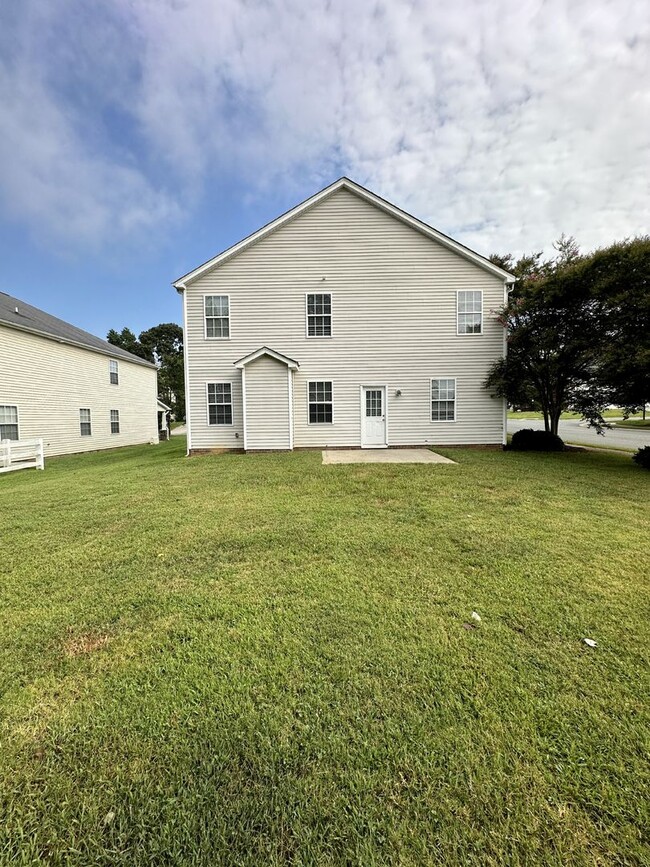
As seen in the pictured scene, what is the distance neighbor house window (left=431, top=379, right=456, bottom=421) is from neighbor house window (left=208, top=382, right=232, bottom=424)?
7.68 meters

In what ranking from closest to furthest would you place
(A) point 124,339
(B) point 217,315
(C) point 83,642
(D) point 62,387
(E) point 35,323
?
(C) point 83,642 < (B) point 217,315 < (E) point 35,323 < (D) point 62,387 < (A) point 124,339

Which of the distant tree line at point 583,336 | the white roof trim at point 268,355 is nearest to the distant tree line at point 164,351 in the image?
the white roof trim at point 268,355

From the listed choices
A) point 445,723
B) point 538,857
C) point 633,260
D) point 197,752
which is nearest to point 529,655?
point 445,723

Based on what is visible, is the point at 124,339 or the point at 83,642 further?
the point at 124,339

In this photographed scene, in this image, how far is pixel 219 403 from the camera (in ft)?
42.4

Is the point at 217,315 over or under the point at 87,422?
over

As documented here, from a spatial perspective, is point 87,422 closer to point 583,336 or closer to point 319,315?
point 319,315

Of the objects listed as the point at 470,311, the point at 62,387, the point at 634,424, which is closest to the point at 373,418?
the point at 470,311

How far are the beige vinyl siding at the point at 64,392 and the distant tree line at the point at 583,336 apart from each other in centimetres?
1869

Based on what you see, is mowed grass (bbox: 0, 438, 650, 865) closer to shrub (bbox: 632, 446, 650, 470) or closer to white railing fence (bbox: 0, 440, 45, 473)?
shrub (bbox: 632, 446, 650, 470)

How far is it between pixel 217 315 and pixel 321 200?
5.64m

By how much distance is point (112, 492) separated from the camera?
6.82m

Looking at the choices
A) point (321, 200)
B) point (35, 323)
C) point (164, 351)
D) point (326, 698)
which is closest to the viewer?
point (326, 698)

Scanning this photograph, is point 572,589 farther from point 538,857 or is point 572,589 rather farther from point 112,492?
point 112,492
